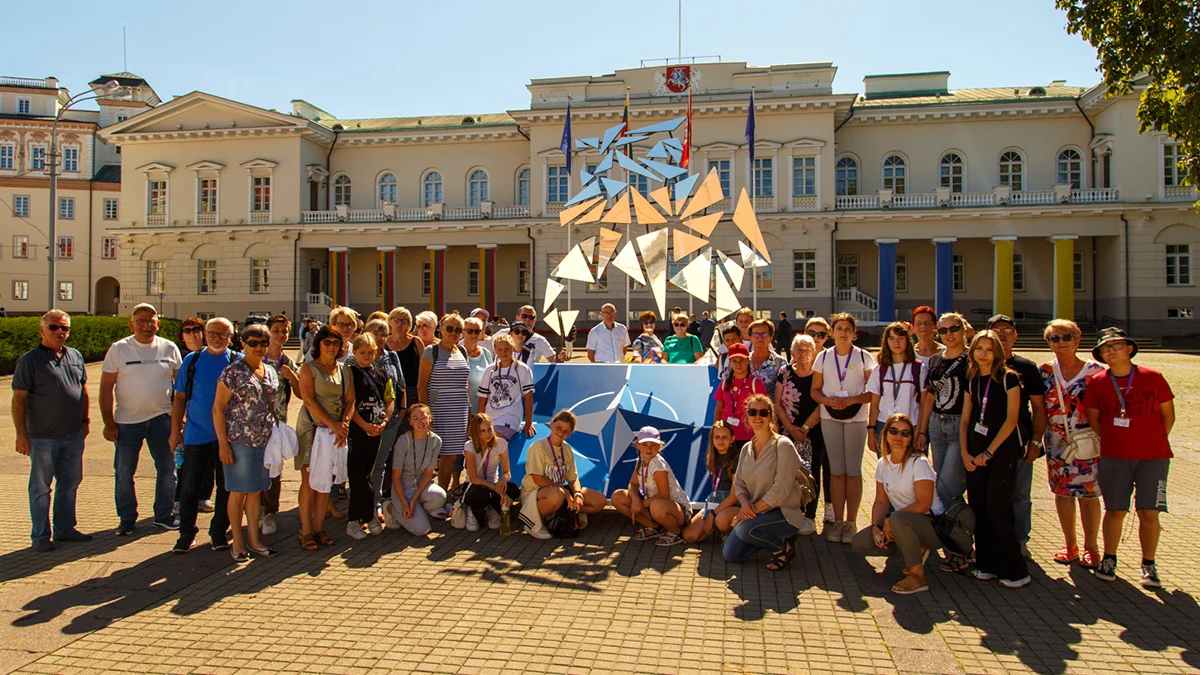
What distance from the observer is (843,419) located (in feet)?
22.3

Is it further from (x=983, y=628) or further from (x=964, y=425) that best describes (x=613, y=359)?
(x=983, y=628)

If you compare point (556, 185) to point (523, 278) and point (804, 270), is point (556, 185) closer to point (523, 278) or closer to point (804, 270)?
point (523, 278)

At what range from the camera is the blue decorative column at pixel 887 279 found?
3306cm

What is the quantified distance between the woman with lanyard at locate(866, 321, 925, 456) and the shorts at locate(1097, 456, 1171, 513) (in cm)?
135

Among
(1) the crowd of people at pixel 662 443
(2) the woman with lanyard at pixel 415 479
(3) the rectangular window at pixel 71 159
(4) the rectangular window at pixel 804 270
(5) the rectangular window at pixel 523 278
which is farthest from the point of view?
(3) the rectangular window at pixel 71 159

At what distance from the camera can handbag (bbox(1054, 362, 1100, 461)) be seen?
589cm

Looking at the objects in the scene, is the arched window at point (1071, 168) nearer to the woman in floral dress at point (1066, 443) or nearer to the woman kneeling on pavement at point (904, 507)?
the woman in floral dress at point (1066, 443)

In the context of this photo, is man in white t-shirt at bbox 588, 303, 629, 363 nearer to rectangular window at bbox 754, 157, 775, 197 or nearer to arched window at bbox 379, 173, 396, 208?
rectangular window at bbox 754, 157, 775, 197

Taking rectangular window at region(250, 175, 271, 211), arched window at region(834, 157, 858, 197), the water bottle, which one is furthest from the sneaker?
rectangular window at region(250, 175, 271, 211)

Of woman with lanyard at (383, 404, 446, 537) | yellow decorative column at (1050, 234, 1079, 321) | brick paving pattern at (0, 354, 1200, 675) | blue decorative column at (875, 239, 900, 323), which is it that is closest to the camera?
brick paving pattern at (0, 354, 1200, 675)

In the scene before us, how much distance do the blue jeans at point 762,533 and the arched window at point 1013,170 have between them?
34.5 metres

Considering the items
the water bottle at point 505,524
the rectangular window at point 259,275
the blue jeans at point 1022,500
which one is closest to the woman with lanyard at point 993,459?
the blue jeans at point 1022,500

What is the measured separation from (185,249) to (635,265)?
35.5 meters

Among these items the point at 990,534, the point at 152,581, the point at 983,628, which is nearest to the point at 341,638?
the point at 152,581
